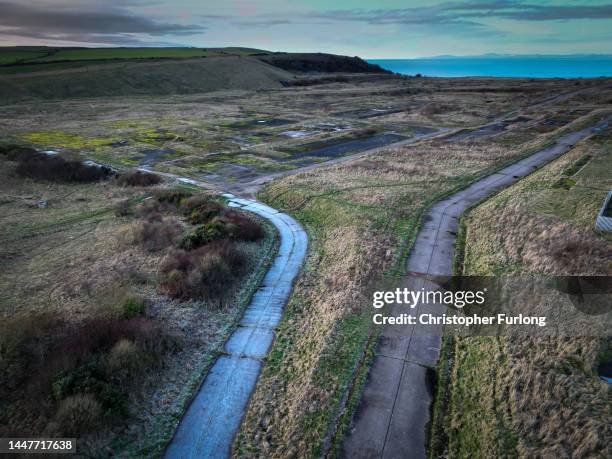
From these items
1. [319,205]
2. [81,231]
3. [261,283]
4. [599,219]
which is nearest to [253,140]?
[319,205]

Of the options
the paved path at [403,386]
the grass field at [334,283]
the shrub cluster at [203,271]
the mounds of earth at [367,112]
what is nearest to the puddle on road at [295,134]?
the mounds of earth at [367,112]

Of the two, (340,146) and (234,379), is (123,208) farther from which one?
(340,146)

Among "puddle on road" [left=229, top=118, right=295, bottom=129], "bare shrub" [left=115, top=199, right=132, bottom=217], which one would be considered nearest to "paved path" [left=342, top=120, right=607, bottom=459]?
"bare shrub" [left=115, top=199, right=132, bottom=217]

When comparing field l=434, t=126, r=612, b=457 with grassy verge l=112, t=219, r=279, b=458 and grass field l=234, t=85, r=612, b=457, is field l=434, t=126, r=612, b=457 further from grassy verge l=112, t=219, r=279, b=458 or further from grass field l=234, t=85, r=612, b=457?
grassy verge l=112, t=219, r=279, b=458

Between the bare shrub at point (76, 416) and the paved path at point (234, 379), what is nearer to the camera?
the bare shrub at point (76, 416)

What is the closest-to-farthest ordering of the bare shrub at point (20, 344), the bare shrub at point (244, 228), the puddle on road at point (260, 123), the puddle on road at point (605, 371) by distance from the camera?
the puddle on road at point (605, 371), the bare shrub at point (20, 344), the bare shrub at point (244, 228), the puddle on road at point (260, 123)

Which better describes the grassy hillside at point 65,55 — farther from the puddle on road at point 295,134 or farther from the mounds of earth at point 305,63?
the puddle on road at point 295,134

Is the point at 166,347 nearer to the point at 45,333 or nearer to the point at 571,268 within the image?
the point at 45,333
